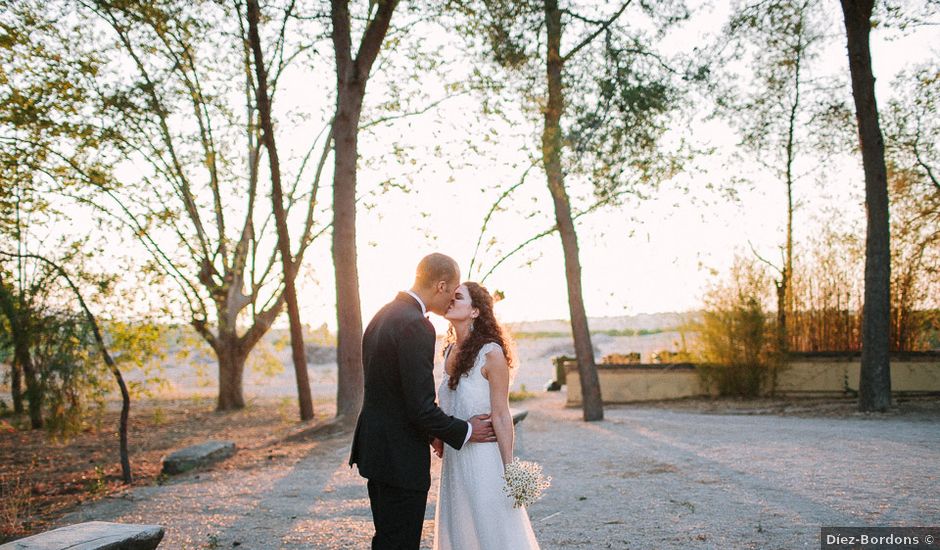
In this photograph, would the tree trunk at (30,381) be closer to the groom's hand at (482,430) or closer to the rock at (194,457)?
the rock at (194,457)

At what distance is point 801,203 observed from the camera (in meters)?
19.4

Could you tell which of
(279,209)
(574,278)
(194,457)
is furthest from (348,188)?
(194,457)

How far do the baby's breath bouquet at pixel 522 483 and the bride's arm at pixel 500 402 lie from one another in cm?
9

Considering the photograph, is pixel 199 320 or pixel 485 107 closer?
pixel 485 107

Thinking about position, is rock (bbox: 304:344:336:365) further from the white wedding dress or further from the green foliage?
the white wedding dress

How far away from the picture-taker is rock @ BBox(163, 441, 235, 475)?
35.0ft

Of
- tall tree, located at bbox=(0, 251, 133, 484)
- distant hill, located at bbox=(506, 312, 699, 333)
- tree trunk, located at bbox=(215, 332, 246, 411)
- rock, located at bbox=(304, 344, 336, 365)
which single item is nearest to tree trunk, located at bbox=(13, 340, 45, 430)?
tall tree, located at bbox=(0, 251, 133, 484)

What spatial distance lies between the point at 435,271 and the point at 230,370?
63.9ft

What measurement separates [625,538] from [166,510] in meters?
4.82

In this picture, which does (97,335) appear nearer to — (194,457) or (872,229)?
(194,457)

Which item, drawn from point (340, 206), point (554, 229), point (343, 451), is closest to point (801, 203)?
point (554, 229)

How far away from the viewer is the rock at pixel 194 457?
10.7 metres

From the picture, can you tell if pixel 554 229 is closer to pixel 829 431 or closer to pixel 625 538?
pixel 829 431

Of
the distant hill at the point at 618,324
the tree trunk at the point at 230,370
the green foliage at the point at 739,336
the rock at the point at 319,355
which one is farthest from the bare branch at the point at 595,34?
the distant hill at the point at 618,324
